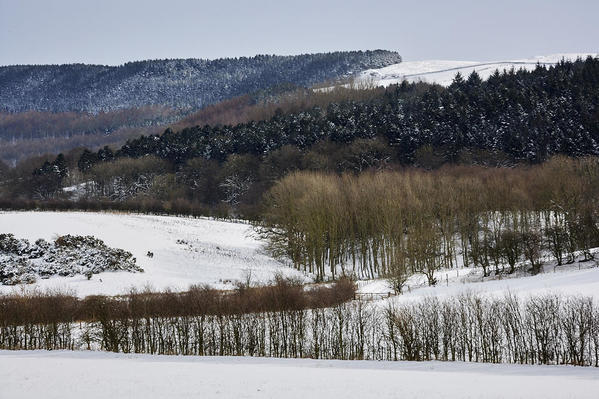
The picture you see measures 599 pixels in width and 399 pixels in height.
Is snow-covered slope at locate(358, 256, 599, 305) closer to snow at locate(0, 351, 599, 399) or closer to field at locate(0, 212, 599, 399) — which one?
field at locate(0, 212, 599, 399)

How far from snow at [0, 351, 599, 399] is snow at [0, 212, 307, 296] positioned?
72.2 ft

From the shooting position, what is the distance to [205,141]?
12950cm

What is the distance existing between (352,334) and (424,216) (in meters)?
37.3

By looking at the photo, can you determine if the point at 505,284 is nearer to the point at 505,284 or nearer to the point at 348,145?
the point at 505,284

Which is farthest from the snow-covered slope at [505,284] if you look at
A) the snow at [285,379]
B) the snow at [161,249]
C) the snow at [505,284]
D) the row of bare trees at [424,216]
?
the snow at [161,249]

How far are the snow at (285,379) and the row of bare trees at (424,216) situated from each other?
3155 centimetres

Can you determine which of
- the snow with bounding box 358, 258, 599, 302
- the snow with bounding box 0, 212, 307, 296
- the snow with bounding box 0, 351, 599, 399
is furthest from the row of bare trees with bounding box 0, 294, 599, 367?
the snow with bounding box 0, 212, 307, 296

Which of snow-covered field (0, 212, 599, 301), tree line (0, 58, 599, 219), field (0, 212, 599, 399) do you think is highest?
tree line (0, 58, 599, 219)

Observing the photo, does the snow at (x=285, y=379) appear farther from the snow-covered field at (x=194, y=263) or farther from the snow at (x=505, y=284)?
the snow-covered field at (x=194, y=263)

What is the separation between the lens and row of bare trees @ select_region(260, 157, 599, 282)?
199 feet

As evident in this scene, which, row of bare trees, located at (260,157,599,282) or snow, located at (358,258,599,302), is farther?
row of bare trees, located at (260,157,599,282)

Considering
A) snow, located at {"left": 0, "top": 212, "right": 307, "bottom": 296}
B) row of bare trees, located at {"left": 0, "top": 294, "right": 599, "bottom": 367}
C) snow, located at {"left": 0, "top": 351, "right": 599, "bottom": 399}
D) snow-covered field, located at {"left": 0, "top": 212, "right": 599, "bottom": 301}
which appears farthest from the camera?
snow, located at {"left": 0, "top": 212, "right": 307, "bottom": 296}

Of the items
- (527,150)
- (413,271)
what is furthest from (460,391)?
(527,150)

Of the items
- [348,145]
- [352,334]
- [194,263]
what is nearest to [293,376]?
[352,334]
